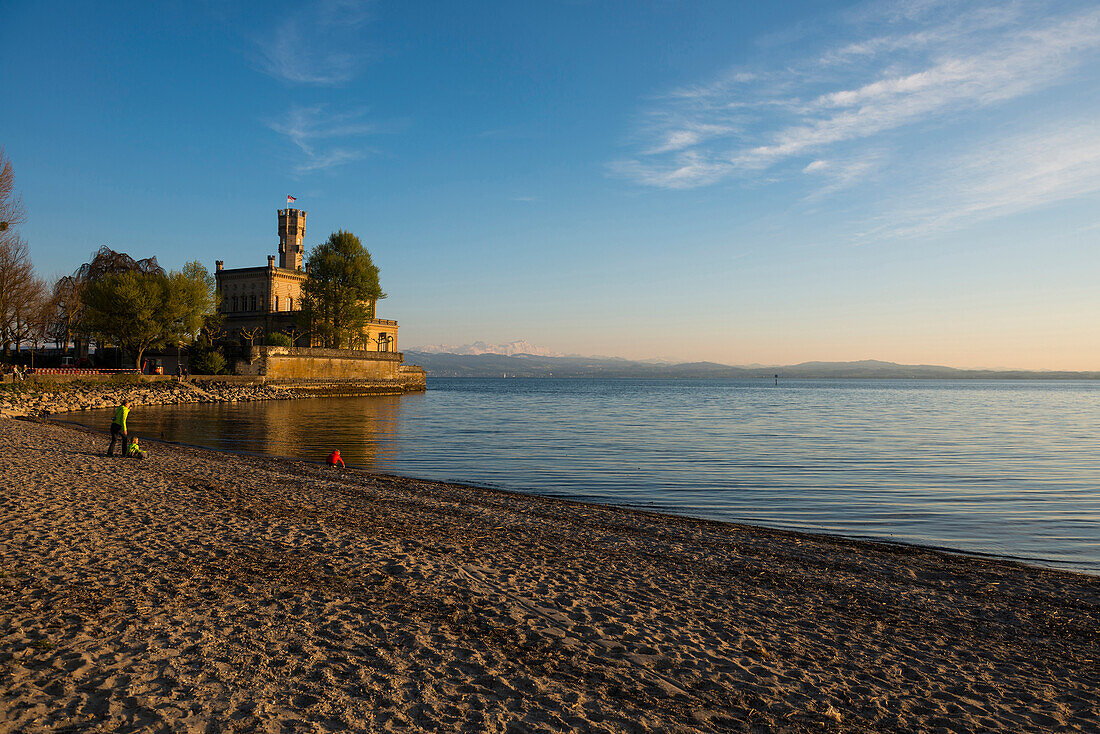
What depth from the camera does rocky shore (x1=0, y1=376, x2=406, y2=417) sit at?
126 ft

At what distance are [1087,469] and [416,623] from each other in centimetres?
2559

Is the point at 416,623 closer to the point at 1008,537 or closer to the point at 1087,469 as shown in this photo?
the point at 1008,537

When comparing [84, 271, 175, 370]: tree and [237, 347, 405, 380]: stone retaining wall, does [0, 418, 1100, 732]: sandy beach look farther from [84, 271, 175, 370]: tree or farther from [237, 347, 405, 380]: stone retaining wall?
[237, 347, 405, 380]: stone retaining wall

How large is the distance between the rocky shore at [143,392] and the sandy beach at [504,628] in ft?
102

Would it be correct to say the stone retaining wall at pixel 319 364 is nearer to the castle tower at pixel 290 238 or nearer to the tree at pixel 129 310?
the tree at pixel 129 310

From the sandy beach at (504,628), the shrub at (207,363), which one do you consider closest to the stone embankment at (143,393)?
the shrub at (207,363)

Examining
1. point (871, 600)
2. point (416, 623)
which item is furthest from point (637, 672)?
point (871, 600)

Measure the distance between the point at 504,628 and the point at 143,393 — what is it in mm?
53498

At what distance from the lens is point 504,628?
7.22 metres

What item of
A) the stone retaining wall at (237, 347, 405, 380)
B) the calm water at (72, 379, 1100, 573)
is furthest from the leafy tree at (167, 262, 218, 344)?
the calm water at (72, 379, 1100, 573)

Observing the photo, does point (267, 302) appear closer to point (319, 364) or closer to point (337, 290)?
point (337, 290)

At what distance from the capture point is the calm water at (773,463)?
14648mm

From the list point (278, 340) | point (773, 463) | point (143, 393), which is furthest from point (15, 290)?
point (773, 463)

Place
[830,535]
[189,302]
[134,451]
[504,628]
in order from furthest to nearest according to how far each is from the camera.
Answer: [189,302] < [134,451] < [830,535] < [504,628]
